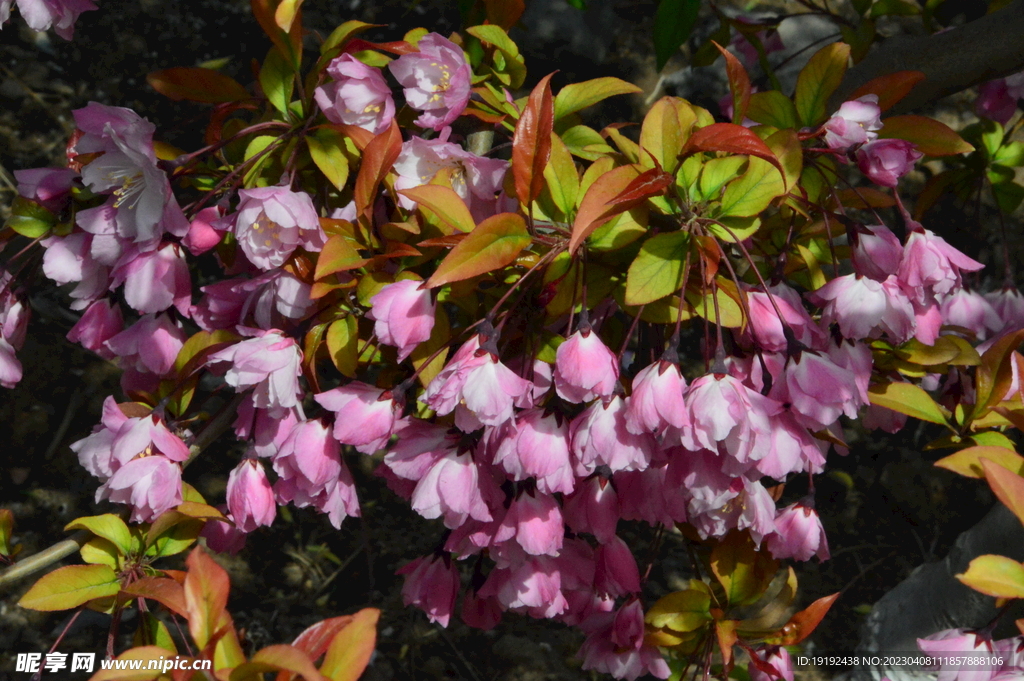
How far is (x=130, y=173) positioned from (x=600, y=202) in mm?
543

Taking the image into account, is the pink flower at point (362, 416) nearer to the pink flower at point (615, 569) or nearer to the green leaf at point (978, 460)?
the pink flower at point (615, 569)

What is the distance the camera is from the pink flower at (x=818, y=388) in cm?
74

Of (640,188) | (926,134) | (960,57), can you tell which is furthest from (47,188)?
(960,57)

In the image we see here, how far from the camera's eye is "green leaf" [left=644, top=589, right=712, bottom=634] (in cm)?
100

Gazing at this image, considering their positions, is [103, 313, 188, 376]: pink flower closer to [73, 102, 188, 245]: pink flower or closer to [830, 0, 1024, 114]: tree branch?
[73, 102, 188, 245]: pink flower

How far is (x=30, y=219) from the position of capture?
0.93 m

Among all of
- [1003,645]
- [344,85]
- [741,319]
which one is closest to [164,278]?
[344,85]

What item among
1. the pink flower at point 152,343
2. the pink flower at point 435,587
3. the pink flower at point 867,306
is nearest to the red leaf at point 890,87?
the pink flower at point 867,306

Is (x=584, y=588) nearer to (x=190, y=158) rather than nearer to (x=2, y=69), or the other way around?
(x=190, y=158)

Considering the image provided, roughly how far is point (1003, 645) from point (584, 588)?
0.50 meters

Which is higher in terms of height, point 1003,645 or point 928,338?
point 928,338

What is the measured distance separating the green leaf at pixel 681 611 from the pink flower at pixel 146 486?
0.61 metres

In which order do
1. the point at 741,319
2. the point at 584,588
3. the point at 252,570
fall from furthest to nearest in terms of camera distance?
1. the point at 252,570
2. the point at 584,588
3. the point at 741,319

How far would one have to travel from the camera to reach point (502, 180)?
0.84 m
